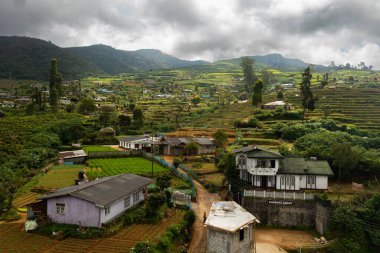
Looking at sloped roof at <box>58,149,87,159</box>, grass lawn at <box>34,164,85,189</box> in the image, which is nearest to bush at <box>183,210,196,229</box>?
grass lawn at <box>34,164,85,189</box>

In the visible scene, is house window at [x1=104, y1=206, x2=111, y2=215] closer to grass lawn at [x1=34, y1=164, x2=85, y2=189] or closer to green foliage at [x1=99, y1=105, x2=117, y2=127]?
grass lawn at [x1=34, y1=164, x2=85, y2=189]

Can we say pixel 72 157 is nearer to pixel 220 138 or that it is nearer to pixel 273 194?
pixel 220 138

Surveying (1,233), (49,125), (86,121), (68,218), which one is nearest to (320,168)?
(68,218)

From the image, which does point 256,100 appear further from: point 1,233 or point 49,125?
point 1,233

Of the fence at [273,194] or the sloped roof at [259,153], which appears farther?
the sloped roof at [259,153]

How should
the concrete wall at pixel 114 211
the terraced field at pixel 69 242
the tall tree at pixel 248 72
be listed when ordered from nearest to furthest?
→ the terraced field at pixel 69 242 → the concrete wall at pixel 114 211 → the tall tree at pixel 248 72

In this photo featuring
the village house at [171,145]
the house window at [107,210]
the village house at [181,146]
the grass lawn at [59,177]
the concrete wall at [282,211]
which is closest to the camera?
the house window at [107,210]

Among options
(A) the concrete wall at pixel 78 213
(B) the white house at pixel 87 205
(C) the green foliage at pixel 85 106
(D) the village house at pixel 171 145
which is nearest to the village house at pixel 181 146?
(D) the village house at pixel 171 145

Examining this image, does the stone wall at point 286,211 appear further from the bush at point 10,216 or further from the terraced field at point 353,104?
the terraced field at point 353,104
